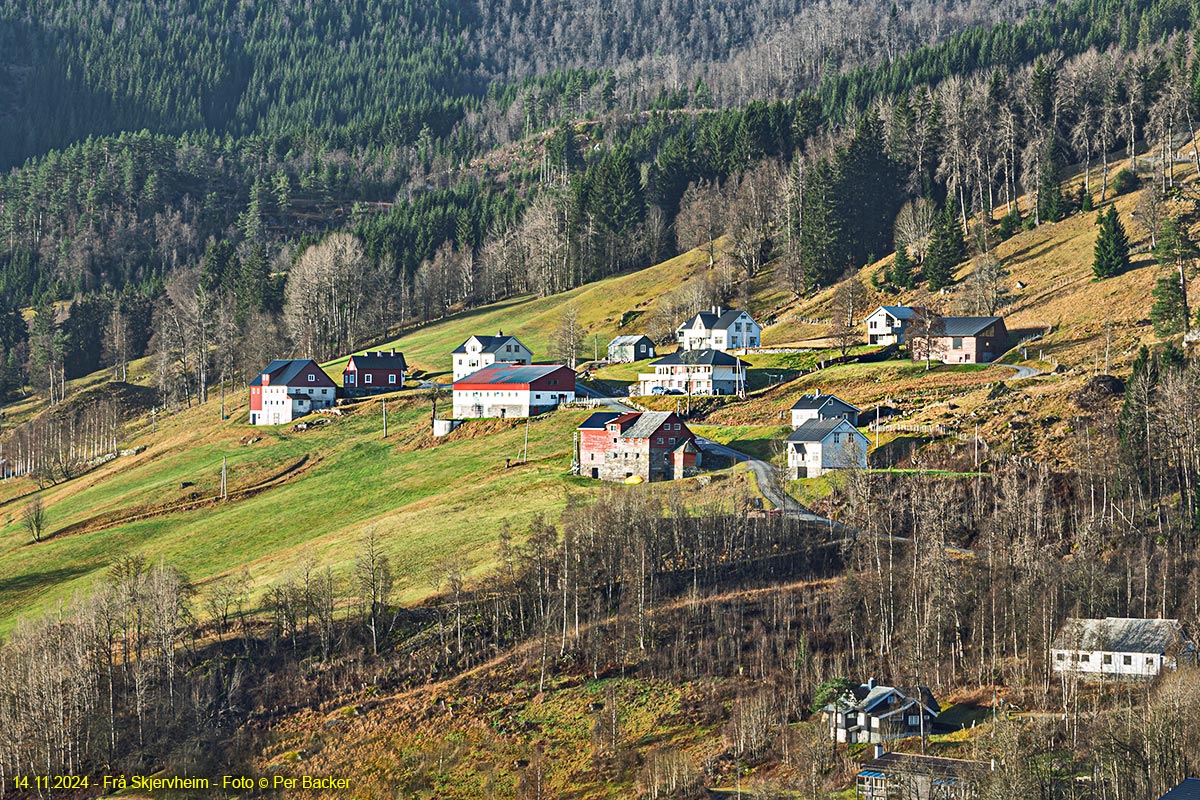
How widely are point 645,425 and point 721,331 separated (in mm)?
40810

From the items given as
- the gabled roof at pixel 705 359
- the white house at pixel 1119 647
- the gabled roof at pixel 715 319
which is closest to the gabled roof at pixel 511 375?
the gabled roof at pixel 705 359

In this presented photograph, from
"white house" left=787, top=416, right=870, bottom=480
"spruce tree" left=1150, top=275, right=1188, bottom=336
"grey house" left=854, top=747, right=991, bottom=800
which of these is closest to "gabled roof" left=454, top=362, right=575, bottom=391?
"white house" left=787, top=416, right=870, bottom=480

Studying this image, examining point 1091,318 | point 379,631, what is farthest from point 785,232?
point 379,631

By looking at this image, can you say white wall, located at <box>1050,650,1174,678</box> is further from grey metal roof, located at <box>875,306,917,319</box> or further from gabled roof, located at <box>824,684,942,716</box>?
grey metal roof, located at <box>875,306,917,319</box>

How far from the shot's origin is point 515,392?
12181 centimetres

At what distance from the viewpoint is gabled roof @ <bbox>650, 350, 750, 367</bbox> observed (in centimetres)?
12200

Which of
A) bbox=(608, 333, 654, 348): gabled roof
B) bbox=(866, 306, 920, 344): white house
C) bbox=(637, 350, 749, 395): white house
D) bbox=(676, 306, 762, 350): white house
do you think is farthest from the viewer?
bbox=(608, 333, 654, 348): gabled roof

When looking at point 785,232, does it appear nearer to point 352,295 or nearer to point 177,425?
point 352,295

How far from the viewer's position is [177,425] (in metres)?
147

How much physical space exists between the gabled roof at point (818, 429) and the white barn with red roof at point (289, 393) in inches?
2317

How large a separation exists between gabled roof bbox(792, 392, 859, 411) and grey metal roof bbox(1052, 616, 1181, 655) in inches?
1367

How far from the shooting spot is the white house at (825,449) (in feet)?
300

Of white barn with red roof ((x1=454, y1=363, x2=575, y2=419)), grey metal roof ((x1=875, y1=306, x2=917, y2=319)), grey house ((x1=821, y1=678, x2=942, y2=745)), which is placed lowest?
grey house ((x1=821, y1=678, x2=942, y2=745))

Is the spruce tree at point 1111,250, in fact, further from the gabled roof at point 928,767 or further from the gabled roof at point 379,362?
the gabled roof at point 928,767
